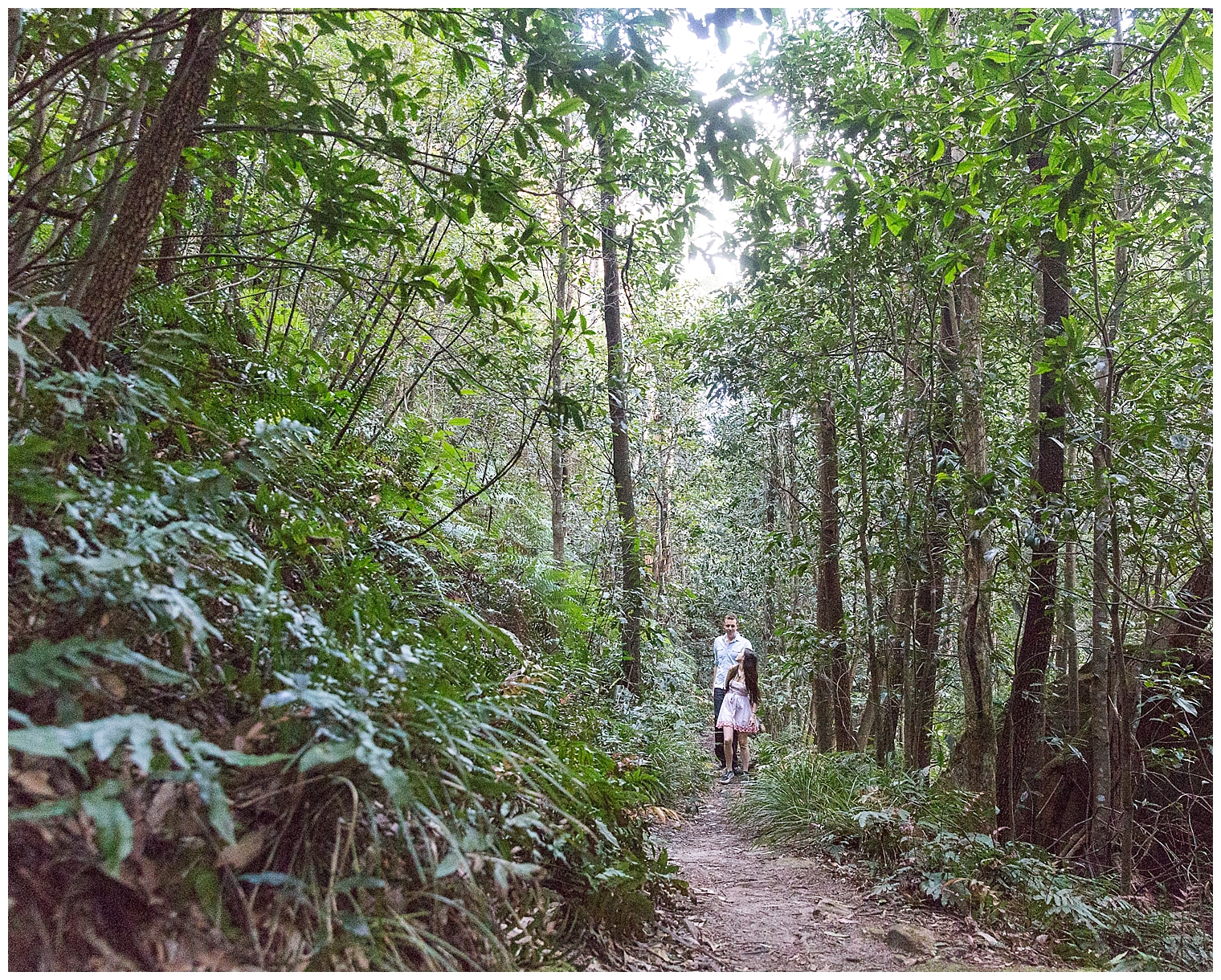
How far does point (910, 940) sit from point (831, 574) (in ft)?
17.5

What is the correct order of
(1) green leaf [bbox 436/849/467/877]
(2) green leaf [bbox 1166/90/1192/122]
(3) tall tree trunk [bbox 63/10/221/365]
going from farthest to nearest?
(2) green leaf [bbox 1166/90/1192/122] < (3) tall tree trunk [bbox 63/10/221/365] < (1) green leaf [bbox 436/849/467/877]

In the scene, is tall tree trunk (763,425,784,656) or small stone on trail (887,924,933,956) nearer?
small stone on trail (887,924,933,956)

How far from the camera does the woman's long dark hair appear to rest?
27.9 ft

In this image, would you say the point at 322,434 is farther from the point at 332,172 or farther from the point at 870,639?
the point at 870,639

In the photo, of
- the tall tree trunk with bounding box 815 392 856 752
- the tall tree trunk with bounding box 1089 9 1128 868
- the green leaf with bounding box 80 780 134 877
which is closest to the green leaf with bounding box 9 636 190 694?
the green leaf with bounding box 80 780 134 877

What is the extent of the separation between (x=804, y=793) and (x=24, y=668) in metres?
5.56

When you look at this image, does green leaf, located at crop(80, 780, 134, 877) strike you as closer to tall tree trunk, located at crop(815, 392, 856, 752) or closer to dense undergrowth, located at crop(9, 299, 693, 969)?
dense undergrowth, located at crop(9, 299, 693, 969)

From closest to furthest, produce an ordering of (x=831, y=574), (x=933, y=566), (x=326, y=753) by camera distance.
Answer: (x=326, y=753), (x=933, y=566), (x=831, y=574)

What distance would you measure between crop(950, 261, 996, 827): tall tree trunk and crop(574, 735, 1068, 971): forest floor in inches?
58.7

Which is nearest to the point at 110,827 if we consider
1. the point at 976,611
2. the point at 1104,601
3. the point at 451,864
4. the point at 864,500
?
the point at 451,864

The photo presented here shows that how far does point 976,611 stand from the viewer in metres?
5.25

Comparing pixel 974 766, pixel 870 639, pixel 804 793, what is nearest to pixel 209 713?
pixel 804 793

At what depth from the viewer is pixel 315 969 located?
5.27 ft

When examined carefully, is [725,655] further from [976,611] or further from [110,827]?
[110,827]
